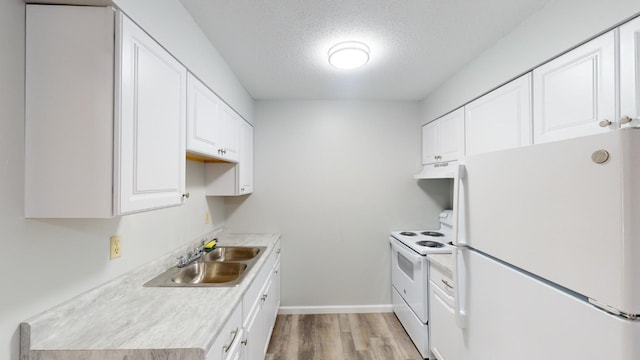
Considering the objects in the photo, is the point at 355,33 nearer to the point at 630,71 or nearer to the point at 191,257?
the point at 630,71

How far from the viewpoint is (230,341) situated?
1.21m

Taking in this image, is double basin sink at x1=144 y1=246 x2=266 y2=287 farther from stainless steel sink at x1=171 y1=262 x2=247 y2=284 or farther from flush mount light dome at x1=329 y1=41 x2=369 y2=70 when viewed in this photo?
flush mount light dome at x1=329 y1=41 x2=369 y2=70

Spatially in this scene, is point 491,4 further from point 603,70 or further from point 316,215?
point 316,215

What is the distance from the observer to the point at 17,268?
868 mm

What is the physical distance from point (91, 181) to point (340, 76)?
203 cm

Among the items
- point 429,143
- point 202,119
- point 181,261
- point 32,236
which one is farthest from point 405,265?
point 32,236

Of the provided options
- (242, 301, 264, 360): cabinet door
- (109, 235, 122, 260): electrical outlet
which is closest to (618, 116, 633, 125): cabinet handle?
(242, 301, 264, 360): cabinet door

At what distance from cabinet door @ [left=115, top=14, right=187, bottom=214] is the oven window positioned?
6.83ft

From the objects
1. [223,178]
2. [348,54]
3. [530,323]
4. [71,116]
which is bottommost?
[530,323]

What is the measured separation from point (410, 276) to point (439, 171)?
1.07 meters

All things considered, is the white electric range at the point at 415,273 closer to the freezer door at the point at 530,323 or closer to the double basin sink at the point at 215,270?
the freezer door at the point at 530,323

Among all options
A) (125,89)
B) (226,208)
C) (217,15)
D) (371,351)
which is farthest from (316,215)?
(125,89)

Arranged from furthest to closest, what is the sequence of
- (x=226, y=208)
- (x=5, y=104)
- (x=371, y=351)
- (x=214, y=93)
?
(x=226, y=208), (x=371, y=351), (x=214, y=93), (x=5, y=104)

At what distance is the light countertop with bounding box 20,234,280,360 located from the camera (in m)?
0.88
